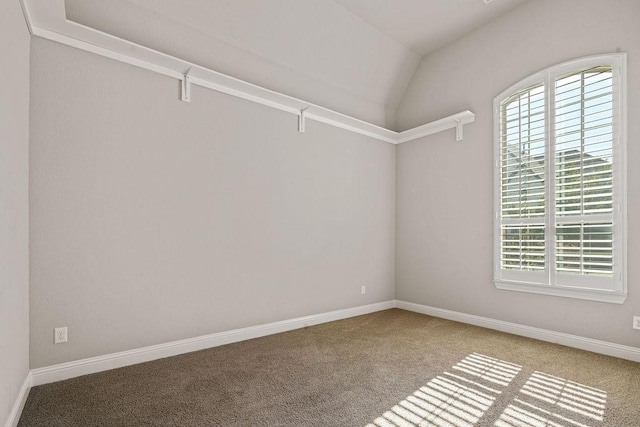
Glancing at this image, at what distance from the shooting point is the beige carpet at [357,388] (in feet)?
6.55

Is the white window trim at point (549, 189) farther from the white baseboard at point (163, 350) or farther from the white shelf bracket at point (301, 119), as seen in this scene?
the white shelf bracket at point (301, 119)

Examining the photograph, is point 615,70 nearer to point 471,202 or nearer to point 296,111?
point 471,202

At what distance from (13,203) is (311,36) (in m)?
3.07

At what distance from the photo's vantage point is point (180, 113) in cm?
304

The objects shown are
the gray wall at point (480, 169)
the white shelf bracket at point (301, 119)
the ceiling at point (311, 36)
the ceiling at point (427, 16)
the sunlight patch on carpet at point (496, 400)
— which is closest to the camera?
the sunlight patch on carpet at point (496, 400)

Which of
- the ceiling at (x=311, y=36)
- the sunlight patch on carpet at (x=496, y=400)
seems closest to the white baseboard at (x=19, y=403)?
the sunlight patch on carpet at (x=496, y=400)

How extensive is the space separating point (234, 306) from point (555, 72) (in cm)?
397

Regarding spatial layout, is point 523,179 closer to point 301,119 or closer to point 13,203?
point 301,119

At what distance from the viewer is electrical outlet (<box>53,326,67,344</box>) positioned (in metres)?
2.41

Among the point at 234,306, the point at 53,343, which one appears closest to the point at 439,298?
the point at 234,306

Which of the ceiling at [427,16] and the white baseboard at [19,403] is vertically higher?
the ceiling at [427,16]

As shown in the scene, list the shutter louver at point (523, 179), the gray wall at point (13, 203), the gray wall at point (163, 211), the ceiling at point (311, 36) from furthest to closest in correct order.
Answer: the shutter louver at point (523, 179)
the ceiling at point (311, 36)
the gray wall at point (163, 211)
the gray wall at point (13, 203)

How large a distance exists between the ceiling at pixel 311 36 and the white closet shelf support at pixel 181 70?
0.15m

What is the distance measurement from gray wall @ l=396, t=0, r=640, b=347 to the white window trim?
5cm
